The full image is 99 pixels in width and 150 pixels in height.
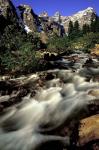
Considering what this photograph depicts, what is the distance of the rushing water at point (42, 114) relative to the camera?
11.3 metres

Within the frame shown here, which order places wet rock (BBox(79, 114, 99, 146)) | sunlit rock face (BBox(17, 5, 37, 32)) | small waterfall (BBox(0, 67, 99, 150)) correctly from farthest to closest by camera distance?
sunlit rock face (BBox(17, 5, 37, 32))
small waterfall (BBox(0, 67, 99, 150))
wet rock (BBox(79, 114, 99, 146))

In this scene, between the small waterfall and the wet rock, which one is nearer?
the wet rock

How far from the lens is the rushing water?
11.3m

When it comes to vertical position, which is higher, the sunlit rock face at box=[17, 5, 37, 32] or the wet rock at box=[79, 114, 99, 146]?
the sunlit rock face at box=[17, 5, 37, 32]

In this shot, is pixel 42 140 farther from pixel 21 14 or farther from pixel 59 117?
pixel 21 14

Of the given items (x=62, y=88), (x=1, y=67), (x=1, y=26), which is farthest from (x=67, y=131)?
(x=1, y=26)

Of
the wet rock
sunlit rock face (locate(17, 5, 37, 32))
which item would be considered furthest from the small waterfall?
sunlit rock face (locate(17, 5, 37, 32))

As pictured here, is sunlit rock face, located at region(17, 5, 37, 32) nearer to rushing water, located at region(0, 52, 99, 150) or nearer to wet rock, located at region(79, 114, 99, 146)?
rushing water, located at region(0, 52, 99, 150)

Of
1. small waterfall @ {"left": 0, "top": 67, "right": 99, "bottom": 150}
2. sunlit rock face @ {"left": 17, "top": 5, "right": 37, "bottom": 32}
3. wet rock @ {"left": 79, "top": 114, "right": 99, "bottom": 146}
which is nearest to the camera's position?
wet rock @ {"left": 79, "top": 114, "right": 99, "bottom": 146}

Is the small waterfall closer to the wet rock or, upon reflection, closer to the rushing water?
the rushing water

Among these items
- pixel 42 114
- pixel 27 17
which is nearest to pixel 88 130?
pixel 42 114

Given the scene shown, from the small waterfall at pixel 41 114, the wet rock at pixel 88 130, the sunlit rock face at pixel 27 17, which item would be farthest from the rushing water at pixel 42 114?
the sunlit rock face at pixel 27 17

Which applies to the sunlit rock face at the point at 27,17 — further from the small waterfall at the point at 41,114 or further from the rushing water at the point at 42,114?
the small waterfall at the point at 41,114

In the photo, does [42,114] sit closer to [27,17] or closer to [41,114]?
[41,114]
